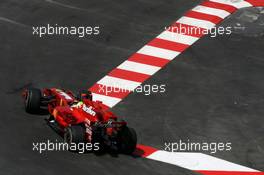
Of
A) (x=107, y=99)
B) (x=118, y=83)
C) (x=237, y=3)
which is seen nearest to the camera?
(x=107, y=99)

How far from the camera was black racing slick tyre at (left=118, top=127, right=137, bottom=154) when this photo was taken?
18672mm

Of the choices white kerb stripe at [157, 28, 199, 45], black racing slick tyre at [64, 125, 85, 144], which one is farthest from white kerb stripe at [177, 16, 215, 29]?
black racing slick tyre at [64, 125, 85, 144]

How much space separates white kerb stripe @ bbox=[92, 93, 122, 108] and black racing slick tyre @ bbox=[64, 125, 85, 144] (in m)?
2.98

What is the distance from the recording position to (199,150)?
19656mm

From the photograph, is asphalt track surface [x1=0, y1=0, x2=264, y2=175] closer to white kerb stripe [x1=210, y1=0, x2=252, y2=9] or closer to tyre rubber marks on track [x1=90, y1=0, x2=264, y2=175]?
tyre rubber marks on track [x1=90, y1=0, x2=264, y2=175]

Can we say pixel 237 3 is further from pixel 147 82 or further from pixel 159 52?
pixel 147 82

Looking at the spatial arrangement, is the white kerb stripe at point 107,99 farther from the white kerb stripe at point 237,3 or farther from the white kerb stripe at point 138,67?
the white kerb stripe at point 237,3

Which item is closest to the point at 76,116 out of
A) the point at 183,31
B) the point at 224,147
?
the point at 224,147

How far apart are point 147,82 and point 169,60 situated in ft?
5.57

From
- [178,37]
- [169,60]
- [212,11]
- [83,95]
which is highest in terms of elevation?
[212,11]

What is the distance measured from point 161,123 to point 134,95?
5.79ft

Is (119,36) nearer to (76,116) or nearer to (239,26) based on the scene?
(239,26)

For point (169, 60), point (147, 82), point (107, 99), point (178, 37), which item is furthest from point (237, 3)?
point (107, 99)

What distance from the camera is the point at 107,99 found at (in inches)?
860
